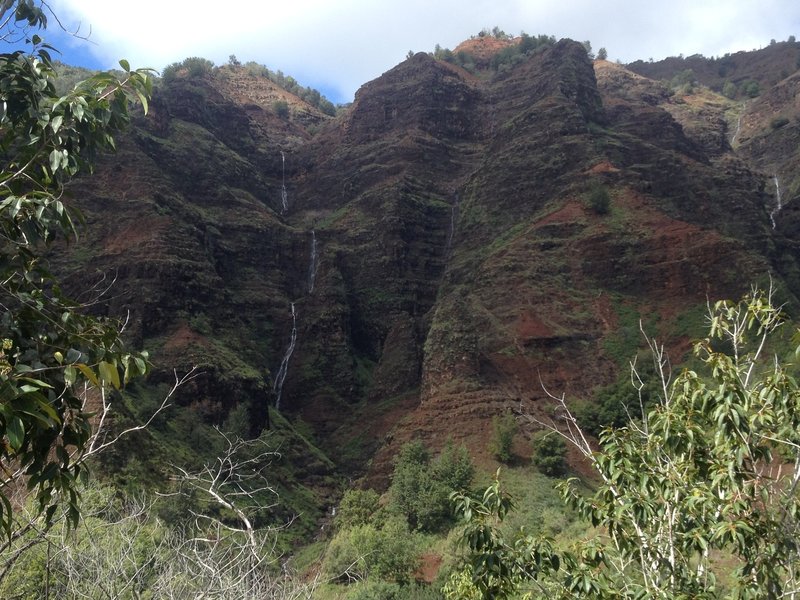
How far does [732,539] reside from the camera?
16.2ft

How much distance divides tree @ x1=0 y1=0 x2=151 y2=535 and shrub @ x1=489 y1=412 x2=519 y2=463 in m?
31.7

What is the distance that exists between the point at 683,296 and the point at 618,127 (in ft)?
97.4

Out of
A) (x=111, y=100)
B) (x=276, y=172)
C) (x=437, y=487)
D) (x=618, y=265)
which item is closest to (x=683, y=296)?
(x=618, y=265)

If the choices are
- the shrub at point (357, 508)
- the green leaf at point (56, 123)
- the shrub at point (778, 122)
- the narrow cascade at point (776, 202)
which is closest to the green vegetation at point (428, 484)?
the shrub at point (357, 508)

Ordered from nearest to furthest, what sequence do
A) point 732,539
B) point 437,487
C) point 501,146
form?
point 732,539
point 437,487
point 501,146

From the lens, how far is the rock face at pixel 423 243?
151 feet

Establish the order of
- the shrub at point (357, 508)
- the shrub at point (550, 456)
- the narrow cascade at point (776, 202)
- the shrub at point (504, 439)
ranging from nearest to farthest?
the shrub at point (550, 456) < the shrub at point (357, 508) < the shrub at point (504, 439) < the narrow cascade at point (776, 202)

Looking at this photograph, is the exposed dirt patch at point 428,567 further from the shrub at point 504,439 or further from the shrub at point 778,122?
the shrub at point 778,122

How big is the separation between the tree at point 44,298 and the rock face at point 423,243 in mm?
34275

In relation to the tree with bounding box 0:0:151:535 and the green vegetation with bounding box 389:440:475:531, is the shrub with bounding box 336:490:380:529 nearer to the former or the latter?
the green vegetation with bounding box 389:440:475:531

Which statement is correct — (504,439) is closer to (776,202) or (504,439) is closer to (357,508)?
(357,508)

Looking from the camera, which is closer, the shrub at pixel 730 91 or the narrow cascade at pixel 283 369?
the narrow cascade at pixel 283 369

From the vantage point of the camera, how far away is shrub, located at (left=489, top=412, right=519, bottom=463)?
34.8m

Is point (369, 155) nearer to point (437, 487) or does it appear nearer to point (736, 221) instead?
point (736, 221)
